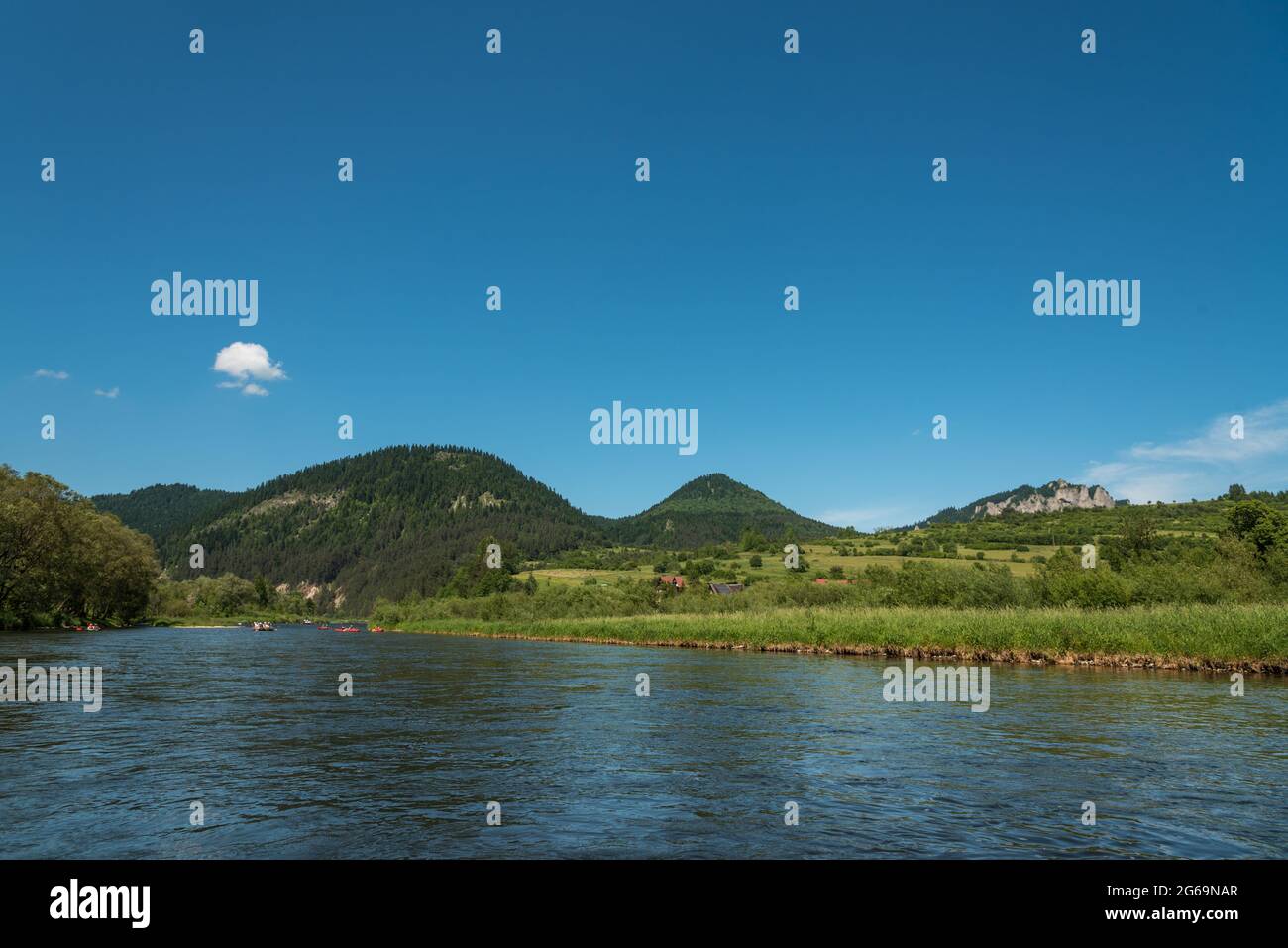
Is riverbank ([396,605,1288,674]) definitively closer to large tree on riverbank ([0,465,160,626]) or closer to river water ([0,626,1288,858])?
river water ([0,626,1288,858])

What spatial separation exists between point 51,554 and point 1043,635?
10467 centimetres

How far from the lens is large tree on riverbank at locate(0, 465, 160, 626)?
9081cm

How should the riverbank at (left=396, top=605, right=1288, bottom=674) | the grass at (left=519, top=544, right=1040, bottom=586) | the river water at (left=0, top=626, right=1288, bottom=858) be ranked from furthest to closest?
the grass at (left=519, top=544, right=1040, bottom=586)
the riverbank at (left=396, top=605, right=1288, bottom=674)
the river water at (left=0, top=626, right=1288, bottom=858)

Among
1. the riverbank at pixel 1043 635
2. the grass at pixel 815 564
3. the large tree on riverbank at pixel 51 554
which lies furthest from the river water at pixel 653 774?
the grass at pixel 815 564

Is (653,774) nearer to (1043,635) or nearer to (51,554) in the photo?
(1043,635)

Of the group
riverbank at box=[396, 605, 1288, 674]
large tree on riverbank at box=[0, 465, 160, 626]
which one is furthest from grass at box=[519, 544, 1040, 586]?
large tree on riverbank at box=[0, 465, 160, 626]

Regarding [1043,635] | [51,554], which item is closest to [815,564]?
[1043,635]

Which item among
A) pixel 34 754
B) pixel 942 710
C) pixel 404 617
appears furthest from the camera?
pixel 404 617

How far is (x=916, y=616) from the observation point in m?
55.2

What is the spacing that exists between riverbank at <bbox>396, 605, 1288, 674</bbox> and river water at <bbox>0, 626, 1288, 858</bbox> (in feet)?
17.1
